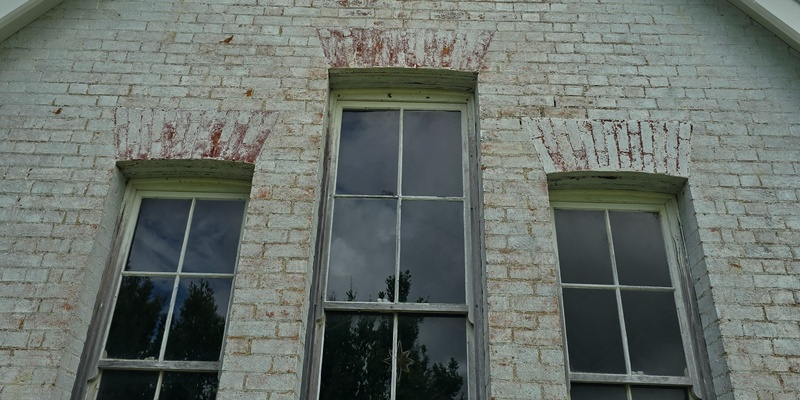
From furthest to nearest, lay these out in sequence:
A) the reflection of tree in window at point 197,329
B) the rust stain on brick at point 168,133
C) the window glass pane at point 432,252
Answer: the rust stain on brick at point 168,133
the window glass pane at point 432,252
the reflection of tree in window at point 197,329

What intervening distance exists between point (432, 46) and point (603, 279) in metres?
1.81

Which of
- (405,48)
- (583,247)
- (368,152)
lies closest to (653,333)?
(583,247)

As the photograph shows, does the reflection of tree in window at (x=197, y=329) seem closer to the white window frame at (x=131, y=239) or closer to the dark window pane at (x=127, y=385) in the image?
the white window frame at (x=131, y=239)

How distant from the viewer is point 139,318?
383 cm

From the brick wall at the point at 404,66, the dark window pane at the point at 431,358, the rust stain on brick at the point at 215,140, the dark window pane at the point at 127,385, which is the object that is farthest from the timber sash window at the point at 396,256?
the dark window pane at the point at 127,385

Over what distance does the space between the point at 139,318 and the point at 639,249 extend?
2.94 m

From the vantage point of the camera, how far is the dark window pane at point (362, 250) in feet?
12.7

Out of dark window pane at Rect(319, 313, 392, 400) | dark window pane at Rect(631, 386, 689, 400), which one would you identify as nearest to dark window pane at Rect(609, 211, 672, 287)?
dark window pane at Rect(631, 386, 689, 400)

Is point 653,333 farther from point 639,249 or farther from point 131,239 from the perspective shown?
point 131,239

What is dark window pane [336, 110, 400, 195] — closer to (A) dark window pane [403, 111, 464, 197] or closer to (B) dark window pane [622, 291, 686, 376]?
(A) dark window pane [403, 111, 464, 197]

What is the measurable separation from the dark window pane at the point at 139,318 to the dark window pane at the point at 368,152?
1219mm

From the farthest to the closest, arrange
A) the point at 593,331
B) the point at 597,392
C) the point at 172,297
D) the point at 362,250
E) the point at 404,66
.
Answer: the point at 404,66 < the point at 362,250 < the point at 172,297 < the point at 593,331 < the point at 597,392

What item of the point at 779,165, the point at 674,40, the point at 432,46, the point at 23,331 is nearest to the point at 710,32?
the point at 674,40

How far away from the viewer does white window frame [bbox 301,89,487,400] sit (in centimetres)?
363
